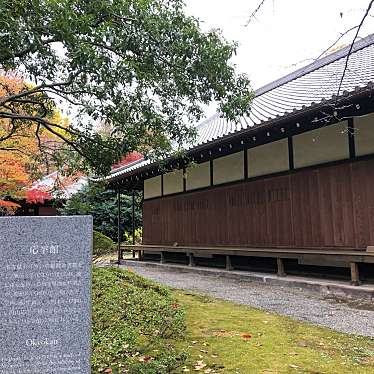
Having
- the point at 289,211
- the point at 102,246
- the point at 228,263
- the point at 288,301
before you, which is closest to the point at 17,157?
the point at 228,263

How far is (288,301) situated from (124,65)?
4.78m

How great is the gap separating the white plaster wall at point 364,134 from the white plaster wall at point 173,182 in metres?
6.88

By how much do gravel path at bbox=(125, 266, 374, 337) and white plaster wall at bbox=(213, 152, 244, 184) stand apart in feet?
9.14

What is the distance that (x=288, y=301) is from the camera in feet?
23.6

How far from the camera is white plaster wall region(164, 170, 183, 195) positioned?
14.1 metres

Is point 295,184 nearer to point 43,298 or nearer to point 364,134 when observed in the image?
point 364,134

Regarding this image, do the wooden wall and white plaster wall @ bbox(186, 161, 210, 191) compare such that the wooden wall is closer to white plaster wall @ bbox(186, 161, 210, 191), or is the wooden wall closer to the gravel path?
white plaster wall @ bbox(186, 161, 210, 191)

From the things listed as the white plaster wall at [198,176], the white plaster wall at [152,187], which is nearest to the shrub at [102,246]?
the white plaster wall at [152,187]

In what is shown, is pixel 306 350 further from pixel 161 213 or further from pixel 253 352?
pixel 161 213

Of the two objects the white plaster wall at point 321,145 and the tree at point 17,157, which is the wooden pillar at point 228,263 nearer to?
the white plaster wall at point 321,145

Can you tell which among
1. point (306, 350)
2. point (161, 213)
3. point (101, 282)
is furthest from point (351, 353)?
point (161, 213)

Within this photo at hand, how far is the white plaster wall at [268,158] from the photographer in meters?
9.73

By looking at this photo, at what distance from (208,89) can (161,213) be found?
9134 millimetres

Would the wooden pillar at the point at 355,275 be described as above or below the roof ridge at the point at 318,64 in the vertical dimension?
below
